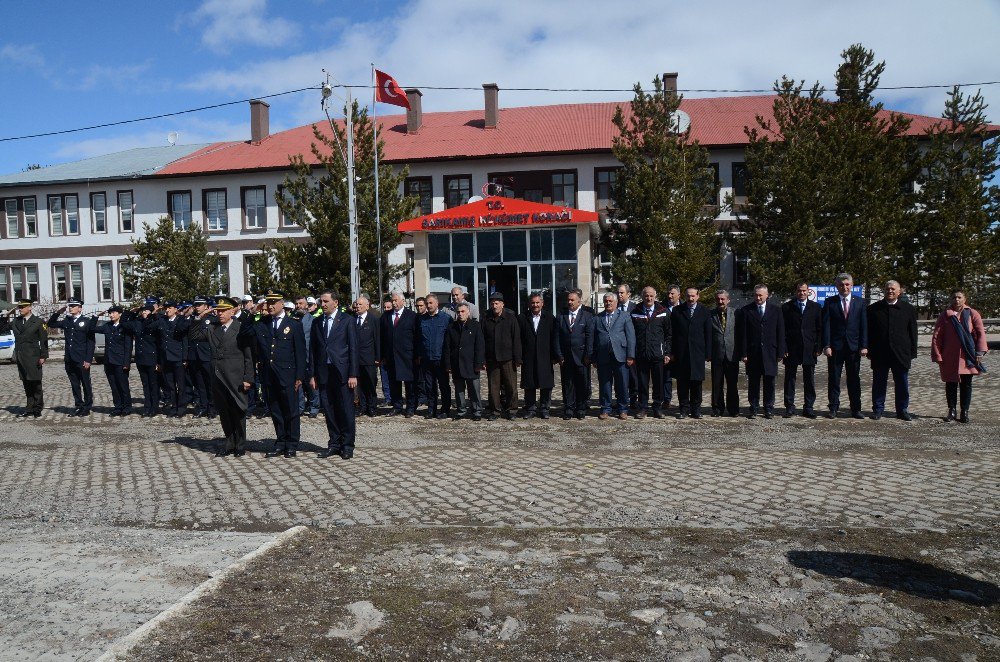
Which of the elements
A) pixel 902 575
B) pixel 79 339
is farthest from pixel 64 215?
pixel 902 575

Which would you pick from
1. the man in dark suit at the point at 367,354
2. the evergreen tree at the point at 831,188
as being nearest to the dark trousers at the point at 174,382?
the man in dark suit at the point at 367,354

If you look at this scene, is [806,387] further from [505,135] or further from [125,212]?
[125,212]

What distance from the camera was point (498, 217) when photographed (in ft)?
80.0

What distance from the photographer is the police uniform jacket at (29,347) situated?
44.1 ft

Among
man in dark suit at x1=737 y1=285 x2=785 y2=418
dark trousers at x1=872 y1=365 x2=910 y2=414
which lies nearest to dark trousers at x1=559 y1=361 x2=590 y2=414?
man in dark suit at x1=737 y1=285 x2=785 y2=418

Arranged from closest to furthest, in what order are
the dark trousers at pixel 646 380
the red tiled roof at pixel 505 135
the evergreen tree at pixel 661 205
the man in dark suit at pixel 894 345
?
the man in dark suit at pixel 894 345 → the dark trousers at pixel 646 380 → the evergreen tree at pixel 661 205 → the red tiled roof at pixel 505 135

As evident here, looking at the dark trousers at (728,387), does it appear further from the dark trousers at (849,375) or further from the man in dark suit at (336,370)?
the man in dark suit at (336,370)

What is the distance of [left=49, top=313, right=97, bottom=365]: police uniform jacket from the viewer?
13.4m

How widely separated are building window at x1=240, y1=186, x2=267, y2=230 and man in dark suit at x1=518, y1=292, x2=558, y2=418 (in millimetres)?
33571

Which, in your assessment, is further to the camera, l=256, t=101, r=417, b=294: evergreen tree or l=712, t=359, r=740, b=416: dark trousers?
l=256, t=101, r=417, b=294: evergreen tree

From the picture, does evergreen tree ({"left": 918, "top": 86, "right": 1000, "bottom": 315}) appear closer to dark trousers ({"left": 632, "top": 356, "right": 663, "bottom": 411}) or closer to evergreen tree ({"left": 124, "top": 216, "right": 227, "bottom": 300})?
dark trousers ({"left": 632, "top": 356, "right": 663, "bottom": 411})

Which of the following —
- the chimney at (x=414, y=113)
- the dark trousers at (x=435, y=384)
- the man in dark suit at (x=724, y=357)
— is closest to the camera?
the man in dark suit at (x=724, y=357)

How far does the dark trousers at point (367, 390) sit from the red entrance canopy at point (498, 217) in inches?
489

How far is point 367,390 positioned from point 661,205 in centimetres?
1728
